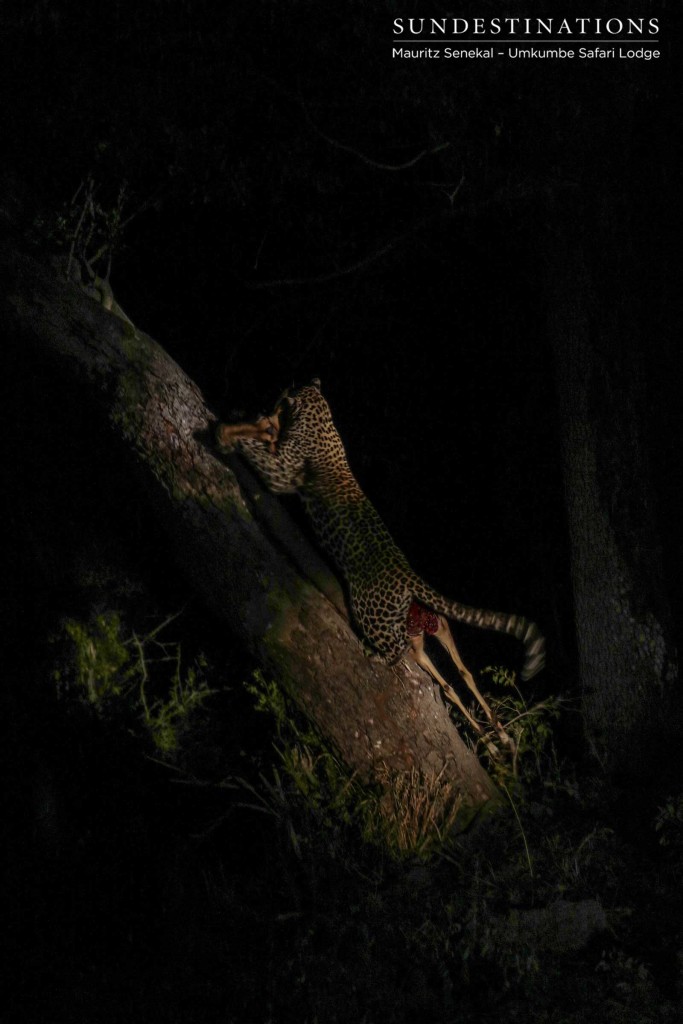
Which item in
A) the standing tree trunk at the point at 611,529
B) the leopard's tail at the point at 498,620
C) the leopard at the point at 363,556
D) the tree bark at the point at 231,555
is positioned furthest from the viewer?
the standing tree trunk at the point at 611,529

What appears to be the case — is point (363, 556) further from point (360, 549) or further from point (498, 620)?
point (498, 620)

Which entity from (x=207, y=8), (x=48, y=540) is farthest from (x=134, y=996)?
(x=207, y=8)

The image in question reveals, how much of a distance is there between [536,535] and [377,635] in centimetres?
296

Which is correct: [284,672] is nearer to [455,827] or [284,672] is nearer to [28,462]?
[455,827]

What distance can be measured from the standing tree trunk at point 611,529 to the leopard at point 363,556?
53 cm

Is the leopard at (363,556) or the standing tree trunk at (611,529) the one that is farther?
the standing tree trunk at (611,529)

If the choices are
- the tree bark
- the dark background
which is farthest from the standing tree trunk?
the tree bark

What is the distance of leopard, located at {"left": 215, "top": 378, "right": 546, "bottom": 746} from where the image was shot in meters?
5.01

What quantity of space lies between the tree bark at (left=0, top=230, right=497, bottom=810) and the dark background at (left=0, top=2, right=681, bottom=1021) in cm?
53

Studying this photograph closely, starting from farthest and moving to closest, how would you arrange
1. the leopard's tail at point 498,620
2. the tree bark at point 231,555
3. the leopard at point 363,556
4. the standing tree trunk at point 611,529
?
the standing tree trunk at point 611,529 → the leopard's tail at point 498,620 → the leopard at point 363,556 → the tree bark at point 231,555

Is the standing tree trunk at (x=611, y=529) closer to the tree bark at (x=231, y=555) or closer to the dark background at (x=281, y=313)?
the dark background at (x=281, y=313)

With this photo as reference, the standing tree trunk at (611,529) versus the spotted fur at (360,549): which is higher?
the standing tree trunk at (611,529)

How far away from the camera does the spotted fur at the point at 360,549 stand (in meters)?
5.02

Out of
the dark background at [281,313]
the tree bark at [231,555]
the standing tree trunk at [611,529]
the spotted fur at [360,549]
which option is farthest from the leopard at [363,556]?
the standing tree trunk at [611,529]
